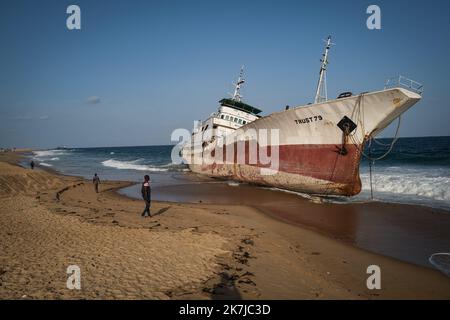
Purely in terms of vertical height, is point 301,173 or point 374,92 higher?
point 374,92

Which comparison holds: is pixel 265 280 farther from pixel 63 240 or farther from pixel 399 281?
pixel 63 240

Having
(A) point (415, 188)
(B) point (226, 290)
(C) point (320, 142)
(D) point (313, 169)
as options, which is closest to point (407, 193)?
(A) point (415, 188)

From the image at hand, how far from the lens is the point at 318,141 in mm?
14930

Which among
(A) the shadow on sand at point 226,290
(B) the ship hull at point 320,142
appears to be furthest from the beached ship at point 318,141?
(A) the shadow on sand at point 226,290

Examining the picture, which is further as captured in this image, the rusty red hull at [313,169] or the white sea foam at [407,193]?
the white sea foam at [407,193]

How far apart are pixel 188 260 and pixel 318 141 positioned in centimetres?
1070

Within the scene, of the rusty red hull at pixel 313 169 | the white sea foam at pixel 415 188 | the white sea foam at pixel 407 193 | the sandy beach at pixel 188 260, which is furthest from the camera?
the white sea foam at pixel 415 188

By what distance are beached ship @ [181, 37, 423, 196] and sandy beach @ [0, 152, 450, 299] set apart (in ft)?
11.9

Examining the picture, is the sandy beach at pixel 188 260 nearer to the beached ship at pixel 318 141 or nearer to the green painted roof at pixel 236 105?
the beached ship at pixel 318 141

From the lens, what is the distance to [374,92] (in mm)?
12414

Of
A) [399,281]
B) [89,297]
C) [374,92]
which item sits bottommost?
[399,281]

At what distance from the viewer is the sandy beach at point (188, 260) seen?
17.1 feet

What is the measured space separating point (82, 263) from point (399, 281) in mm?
6921

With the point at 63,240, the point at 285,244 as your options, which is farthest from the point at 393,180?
the point at 63,240
